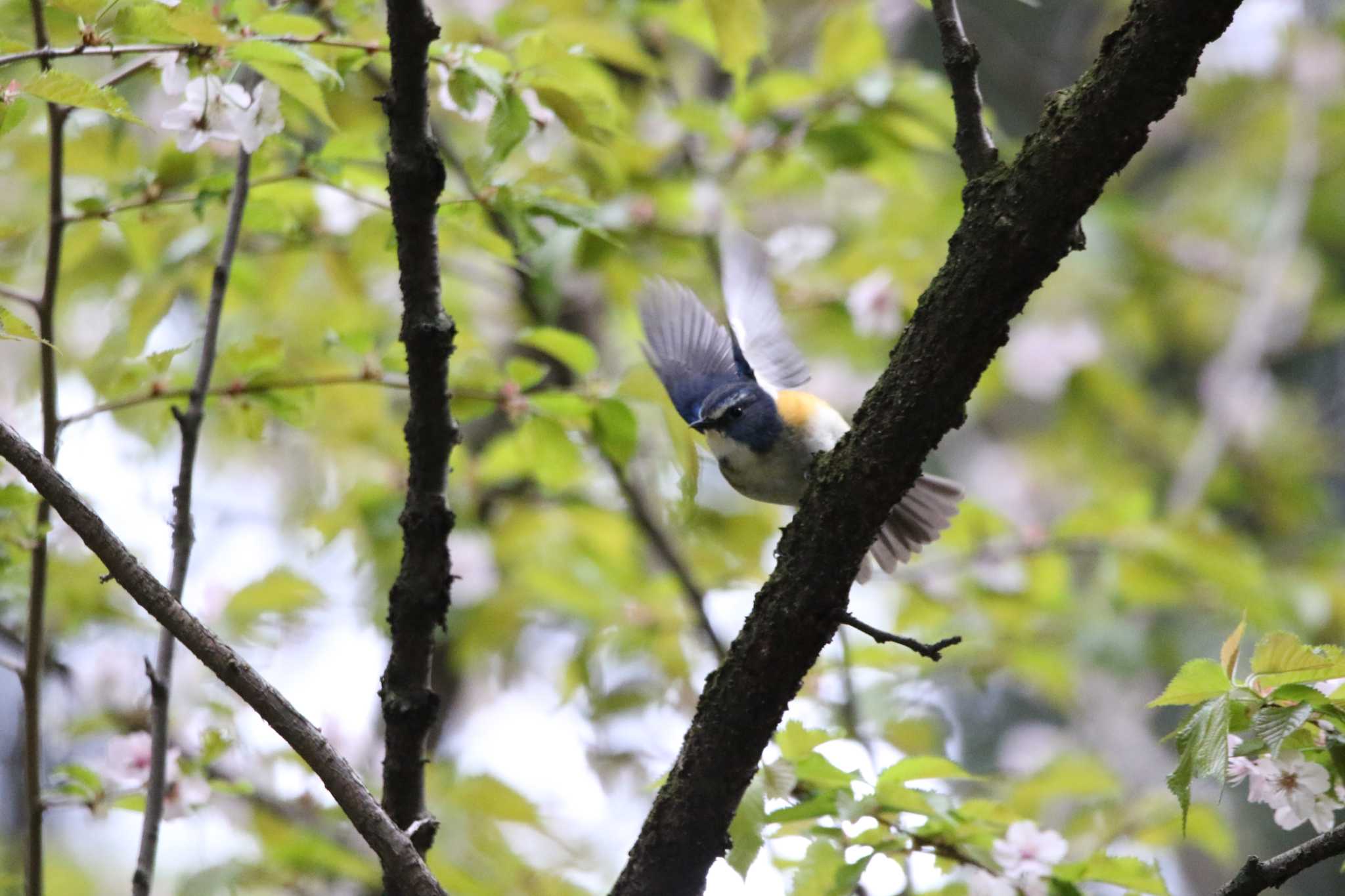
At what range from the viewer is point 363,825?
1.64 m

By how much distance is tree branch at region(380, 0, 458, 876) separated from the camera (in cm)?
182

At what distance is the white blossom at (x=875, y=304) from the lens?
396cm

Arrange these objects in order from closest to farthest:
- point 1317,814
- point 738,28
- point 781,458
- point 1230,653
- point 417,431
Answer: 1. point 1230,653
2. point 1317,814
3. point 417,431
4. point 738,28
5. point 781,458

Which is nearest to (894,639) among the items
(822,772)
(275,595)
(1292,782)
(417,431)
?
(822,772)

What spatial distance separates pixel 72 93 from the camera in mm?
1618

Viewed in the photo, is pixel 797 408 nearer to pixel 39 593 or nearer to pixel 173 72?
pixel 173 72

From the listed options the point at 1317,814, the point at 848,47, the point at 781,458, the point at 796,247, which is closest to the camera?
the point at 1317,814

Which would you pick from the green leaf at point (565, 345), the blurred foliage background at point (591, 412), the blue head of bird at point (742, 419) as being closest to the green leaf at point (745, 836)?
the blurred foliage background at point (591, 412)

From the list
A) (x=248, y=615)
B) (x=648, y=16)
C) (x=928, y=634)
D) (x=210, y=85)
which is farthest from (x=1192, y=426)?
(x=210, y=85)

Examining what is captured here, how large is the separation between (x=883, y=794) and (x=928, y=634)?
8.39ft

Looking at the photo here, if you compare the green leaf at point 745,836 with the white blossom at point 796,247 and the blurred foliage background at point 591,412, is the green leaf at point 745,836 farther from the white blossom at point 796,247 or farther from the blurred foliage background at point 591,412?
the white blossom at point 796,247

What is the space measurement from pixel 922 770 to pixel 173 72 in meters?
1.70

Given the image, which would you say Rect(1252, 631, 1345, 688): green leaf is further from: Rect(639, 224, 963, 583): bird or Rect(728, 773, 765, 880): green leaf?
Rect(639, 224, 963, 583): bird

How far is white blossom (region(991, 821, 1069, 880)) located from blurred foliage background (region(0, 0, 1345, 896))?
0.18 ft
